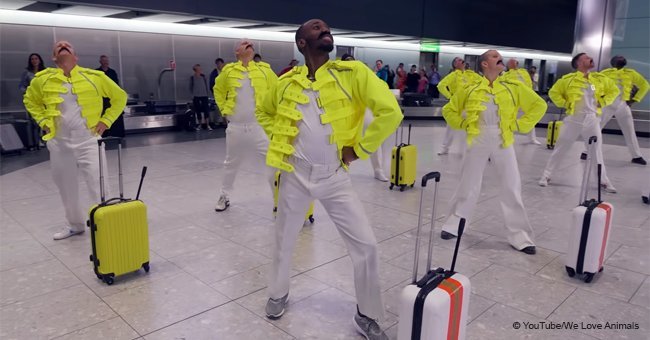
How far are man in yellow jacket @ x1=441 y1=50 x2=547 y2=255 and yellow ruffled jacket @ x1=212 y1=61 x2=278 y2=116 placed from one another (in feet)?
8.06

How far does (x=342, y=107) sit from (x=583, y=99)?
5955 millimetres

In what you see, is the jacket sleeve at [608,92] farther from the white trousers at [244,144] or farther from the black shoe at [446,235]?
the white trousers at [244,144]

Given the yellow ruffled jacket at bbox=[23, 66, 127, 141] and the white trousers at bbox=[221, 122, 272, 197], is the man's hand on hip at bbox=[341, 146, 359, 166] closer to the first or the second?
the white trousers at bbox=[221, 122, 272, 197]

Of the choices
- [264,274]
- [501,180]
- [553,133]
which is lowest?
[264,274]

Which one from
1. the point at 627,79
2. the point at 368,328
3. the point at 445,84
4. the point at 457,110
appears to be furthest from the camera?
the point at 627,79

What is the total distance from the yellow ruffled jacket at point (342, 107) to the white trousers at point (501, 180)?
221 centimetres

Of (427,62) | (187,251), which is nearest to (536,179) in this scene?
(187,251)

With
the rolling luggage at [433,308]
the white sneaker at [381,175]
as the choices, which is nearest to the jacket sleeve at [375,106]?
the rolling luggage at [433,308]

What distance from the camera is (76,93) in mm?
4938

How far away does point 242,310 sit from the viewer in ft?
12.3

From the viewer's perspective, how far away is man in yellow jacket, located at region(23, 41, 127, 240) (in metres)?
4.91

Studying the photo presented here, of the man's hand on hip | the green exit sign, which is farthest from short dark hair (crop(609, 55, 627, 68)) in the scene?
the green exit sign

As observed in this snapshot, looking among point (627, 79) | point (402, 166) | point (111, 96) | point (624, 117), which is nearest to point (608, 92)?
point (627, 79)

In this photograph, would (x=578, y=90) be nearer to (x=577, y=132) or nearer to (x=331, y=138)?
(x=577, y=132)
